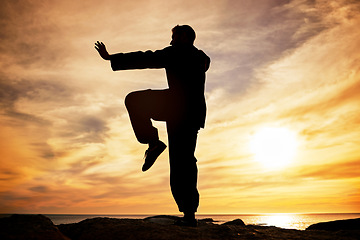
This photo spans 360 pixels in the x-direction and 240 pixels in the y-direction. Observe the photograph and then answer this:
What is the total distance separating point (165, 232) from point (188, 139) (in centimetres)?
211

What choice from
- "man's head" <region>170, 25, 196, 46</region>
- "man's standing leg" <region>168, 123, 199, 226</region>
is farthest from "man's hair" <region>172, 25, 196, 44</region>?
"man's standing leg" <region>168, 123, 199, 226</region>

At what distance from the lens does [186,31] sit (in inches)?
231

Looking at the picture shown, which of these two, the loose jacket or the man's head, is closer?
the loose jacket

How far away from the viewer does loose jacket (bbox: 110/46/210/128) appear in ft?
18.0

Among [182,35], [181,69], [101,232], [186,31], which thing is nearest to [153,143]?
[181,69]

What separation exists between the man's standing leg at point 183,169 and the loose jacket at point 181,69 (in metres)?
0.38

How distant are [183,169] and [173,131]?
0.79 metres

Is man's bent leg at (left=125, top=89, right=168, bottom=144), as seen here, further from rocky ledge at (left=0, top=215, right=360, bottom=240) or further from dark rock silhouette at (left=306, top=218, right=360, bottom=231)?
dark rock silhouette at (left=306, top=218, right=360, bottom=231)

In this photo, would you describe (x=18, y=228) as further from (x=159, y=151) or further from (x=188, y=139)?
(x=188, y=139)

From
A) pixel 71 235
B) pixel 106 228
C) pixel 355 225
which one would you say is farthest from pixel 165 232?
pixel 355 225

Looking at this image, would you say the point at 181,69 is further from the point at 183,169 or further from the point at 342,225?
the point at 342,225

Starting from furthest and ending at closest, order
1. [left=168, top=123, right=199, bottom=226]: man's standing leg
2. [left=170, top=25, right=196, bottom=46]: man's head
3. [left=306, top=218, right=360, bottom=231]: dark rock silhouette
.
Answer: [left=306, top=218, right=360, bottom=231]: dark rock silhouette
[left=170, top=25, right=196, bottom=46]: man's head
[left=168, top=123, right=199, bottom=226]: man's standing leg

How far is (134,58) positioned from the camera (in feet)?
18.0

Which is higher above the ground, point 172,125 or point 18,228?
point 172,125
